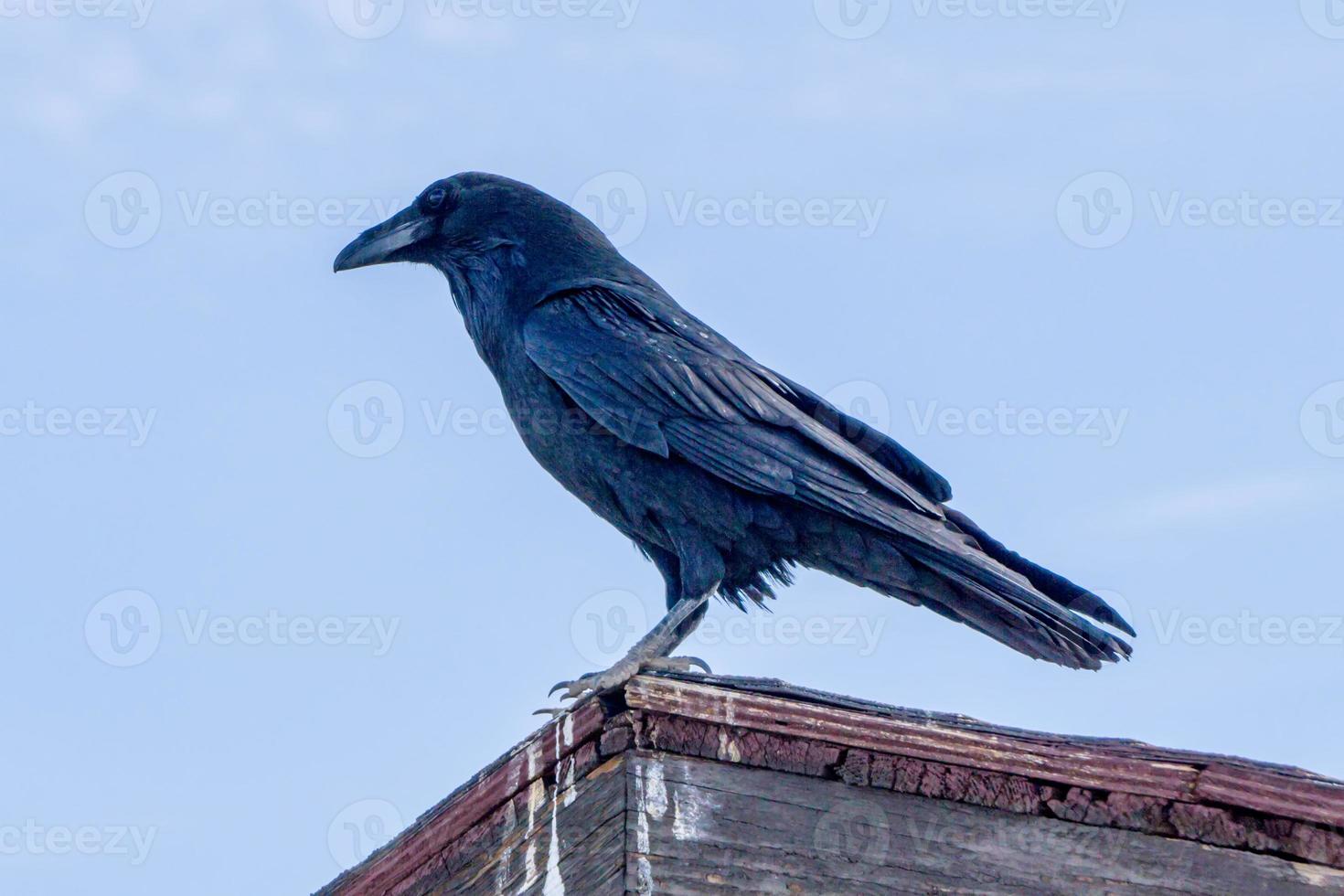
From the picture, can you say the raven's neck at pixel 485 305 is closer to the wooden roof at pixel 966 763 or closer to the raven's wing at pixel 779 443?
the raven's wing at pixel 779 443

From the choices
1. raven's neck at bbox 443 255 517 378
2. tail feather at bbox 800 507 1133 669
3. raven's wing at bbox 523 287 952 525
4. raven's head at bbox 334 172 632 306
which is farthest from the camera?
raven's head at bbox 334 172 632 306

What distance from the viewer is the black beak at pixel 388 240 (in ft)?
24.1

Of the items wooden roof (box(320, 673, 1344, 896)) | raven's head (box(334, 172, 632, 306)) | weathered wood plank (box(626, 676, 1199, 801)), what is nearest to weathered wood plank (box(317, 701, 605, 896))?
wooden roof (box(320, 673, 1344, 896))

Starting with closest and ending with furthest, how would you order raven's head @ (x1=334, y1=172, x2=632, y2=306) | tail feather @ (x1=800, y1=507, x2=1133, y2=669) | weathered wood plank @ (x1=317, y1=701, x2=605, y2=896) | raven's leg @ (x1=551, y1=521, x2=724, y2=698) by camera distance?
weathered wood plank @ (x1=317, y1=701, x2=605, y2=896), raven's leg @ (x1=551, y1=521, x2=724, y2=698), tail feather @ (x1=800, y1=507, x2=1133, y2=669), raven's head @ (x1=334, y1=172, x2=632, y2=306)

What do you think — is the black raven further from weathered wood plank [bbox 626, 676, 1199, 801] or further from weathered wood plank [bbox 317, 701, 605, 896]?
weathered wood plank [bbox 626, 676, 1199, 801]

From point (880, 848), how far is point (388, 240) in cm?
390

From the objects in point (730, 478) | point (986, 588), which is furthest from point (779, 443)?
point (986, 588)

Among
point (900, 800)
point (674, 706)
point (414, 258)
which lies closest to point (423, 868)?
point (674, 706)

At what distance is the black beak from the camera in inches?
289

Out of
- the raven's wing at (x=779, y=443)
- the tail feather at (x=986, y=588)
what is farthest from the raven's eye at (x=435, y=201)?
the tail feather at (x=986, y=588)

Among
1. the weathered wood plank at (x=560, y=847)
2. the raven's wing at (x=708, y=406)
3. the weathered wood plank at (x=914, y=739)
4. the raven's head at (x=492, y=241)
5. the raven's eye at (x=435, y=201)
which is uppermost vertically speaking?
the raven's eye at (x=435, y=201)

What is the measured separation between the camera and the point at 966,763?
460 cm

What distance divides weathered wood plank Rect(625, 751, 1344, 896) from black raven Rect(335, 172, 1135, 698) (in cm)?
124

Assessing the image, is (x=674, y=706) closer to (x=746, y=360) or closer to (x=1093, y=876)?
(x=1093, y=876)
